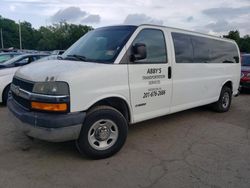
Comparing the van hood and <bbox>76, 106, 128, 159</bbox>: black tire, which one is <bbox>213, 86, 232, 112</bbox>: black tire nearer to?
<bbox>76, 106, 128, 159</bbox>: black tire

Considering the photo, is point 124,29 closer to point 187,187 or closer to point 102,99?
point 102,99

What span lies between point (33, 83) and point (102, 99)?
0.99 meters

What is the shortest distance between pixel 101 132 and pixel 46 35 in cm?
7830

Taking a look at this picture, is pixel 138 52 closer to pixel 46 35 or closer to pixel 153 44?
pixel 153 44

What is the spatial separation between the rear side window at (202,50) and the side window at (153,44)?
1.24 ft

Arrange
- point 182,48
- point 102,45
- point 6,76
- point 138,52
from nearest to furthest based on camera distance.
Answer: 1. point 138,52
2. point 102,45
3. point 182,48
4. point 6,76

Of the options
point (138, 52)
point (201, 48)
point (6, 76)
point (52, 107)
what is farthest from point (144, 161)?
point (6, 76)

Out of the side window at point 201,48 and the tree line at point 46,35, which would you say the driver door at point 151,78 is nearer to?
the side window at point 201,48

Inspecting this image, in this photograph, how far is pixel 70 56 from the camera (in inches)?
165

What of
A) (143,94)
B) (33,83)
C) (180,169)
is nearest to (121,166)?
(180,169)

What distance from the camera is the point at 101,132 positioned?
12.1ft

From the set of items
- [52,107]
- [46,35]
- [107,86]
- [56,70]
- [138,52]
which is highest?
[46,35]

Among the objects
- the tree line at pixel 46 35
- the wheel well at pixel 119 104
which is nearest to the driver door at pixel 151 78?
the wheel well at pixel 119 104

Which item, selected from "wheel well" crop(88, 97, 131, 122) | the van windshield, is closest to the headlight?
"wheel well" crop(88, 97, 131, 122)
